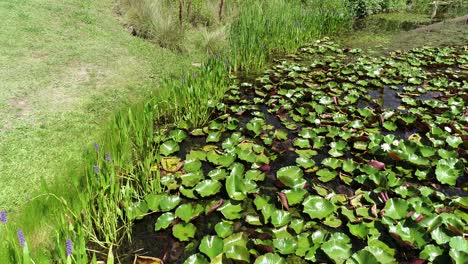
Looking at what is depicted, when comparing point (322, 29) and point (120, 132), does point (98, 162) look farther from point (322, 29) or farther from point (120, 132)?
point (322, 29)

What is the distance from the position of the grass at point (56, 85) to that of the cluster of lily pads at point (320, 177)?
0.82 metres

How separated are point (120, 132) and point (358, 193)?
2.09m

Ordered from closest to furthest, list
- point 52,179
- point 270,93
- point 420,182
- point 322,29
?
point 52,179 → point 420,182 → point 270,93 → point 322,29

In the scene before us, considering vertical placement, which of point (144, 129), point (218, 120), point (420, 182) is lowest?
point (420, 182)

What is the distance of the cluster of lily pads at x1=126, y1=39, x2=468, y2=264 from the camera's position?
2.16 meters

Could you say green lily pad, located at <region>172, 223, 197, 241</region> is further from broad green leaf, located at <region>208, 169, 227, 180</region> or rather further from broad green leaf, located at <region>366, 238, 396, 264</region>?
broad green leaf, located at <region>366, 238, 396, 264</region>

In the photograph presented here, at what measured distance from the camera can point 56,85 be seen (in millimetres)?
4129

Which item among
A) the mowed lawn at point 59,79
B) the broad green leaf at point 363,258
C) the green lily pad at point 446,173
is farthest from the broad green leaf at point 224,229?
the green lily pad at point 446,173

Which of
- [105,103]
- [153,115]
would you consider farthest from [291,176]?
[105,103]

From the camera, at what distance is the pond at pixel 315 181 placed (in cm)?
216

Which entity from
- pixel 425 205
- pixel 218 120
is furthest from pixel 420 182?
pixel 218 120

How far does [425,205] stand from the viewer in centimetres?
238

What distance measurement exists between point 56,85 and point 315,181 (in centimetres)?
347

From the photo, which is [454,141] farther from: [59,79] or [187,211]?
[59,79]
